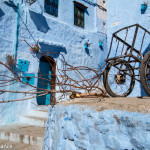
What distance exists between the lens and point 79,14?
7.98 metres

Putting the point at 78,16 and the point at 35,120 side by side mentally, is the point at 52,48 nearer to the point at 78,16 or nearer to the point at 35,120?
the point at 78,16

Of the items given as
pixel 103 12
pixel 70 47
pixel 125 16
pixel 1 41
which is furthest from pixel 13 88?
pixel 103 12

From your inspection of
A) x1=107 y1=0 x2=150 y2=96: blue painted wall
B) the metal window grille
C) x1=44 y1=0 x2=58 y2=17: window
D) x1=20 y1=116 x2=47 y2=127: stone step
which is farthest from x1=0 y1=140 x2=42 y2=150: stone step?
the metal window grille

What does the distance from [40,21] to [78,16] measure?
244 centimetres

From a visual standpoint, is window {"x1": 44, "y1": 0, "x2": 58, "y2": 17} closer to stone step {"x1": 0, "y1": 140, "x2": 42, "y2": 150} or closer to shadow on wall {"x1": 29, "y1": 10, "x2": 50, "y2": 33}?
shadow on wall {"x1": 29, "y1": 10, "x2": 50, "y2": 33}

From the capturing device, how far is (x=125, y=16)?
7293 millimetres

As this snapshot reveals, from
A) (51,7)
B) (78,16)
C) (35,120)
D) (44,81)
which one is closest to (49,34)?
(51,7)

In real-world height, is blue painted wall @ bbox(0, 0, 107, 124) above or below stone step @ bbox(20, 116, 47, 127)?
above

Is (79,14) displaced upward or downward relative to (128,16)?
upward

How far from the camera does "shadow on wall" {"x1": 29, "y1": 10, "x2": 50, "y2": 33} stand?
595 centimetres

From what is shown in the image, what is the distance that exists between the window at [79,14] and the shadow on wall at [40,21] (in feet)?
6.35

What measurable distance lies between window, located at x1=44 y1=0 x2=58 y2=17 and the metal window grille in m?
1.17

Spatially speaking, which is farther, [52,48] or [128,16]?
[128,16]

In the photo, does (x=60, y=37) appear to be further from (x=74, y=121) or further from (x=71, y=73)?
(x=74, y=121)
